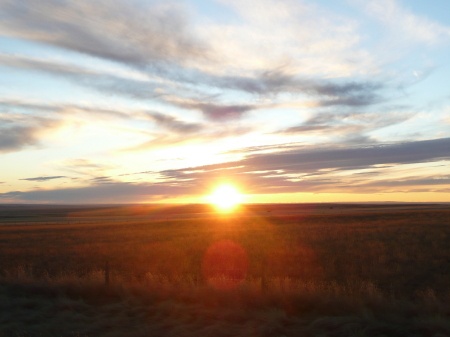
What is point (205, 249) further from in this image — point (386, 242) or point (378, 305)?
point (378, 305)

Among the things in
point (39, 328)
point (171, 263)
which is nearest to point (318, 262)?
point (171, 263)

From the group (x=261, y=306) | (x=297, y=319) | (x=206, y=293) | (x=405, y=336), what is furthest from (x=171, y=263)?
(x=405, y=336)

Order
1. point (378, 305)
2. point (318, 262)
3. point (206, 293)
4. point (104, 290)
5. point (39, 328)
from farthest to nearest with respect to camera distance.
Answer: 1. point (318, 262)
2. point (104, 290)
3. point (206, 293)
4. point (378, 305)
5. point (39, 328)

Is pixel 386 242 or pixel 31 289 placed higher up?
pixel 31 289

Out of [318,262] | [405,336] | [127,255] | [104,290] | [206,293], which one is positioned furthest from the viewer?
[127,255]

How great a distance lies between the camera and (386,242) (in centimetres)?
2467

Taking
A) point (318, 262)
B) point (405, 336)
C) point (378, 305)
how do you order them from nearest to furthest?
point (405, 336)
point (378, 305)
point (318, 262)

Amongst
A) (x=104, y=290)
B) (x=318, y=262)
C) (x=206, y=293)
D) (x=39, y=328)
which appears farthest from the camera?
(x=318, y=262)

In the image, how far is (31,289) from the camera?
39.9ft

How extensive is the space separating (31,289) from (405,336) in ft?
38.5

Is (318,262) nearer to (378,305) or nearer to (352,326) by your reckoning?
(378,305)

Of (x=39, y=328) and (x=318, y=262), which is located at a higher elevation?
(x=39, y=328)

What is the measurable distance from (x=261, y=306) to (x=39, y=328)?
5901 mm

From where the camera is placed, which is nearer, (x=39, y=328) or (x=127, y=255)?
(x=39, y=328)
